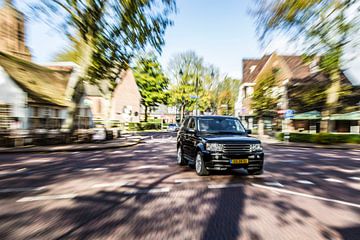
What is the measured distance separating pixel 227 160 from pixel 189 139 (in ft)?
6.78

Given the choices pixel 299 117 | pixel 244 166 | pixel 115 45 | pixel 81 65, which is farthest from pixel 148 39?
pixel 299 117

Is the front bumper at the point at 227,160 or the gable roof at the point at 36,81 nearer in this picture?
the front bumper at the point at 227,160

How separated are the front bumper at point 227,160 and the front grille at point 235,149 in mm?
82

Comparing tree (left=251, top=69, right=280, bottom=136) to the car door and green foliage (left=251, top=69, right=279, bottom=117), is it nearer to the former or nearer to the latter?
green foliage (left=251, top=69, right=279, bottom=117)

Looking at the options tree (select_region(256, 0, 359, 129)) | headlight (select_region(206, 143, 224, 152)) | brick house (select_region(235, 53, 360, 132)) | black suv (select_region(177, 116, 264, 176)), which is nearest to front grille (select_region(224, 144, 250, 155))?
black suv (select_region(177, 116, 264, 176))

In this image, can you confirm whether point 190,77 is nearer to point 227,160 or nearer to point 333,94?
point 333,94

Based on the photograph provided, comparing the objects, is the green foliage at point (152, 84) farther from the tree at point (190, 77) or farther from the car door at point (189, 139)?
the car door at point (189, 139)

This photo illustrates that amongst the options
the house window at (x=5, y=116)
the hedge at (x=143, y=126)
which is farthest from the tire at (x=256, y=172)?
the hedge at (x=143, y=126)

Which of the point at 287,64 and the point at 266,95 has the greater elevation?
the point at 287,64

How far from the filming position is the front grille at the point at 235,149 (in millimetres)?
7784

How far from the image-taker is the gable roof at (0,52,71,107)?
77.9ft

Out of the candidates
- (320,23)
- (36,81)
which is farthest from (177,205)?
(36,81)

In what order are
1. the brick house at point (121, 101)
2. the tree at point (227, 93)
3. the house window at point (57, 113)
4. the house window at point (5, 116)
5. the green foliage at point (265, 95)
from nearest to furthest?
the house window at point (5, 116) < the house window at point (57, 113) < the green foliage at point (265, 95) < the brick house at point (121, 101) < the tree at point (227, 93)

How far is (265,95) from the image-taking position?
3011 cm
